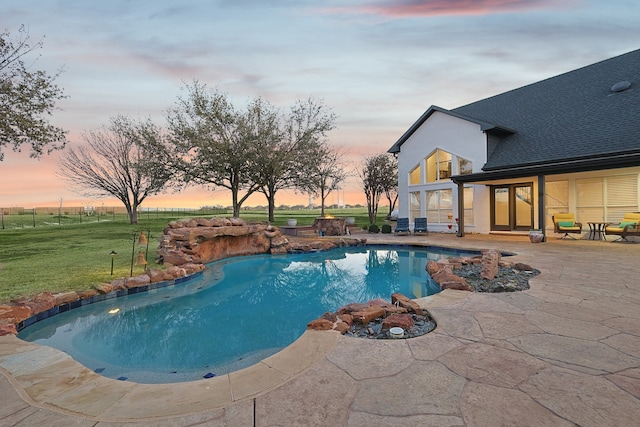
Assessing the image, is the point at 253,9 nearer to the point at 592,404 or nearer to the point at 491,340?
the point at 491,340

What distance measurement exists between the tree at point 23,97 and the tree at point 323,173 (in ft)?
40.7

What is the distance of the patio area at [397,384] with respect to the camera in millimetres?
1777

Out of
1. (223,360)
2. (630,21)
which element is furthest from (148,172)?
(630,21)

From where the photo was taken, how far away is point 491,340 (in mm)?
2766

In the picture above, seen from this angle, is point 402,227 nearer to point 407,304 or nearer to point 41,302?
point 407,304

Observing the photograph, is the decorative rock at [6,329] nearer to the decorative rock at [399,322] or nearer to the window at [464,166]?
the decorative rock at [399,322]

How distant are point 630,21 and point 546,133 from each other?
6.20m

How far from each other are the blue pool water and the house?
714 cm

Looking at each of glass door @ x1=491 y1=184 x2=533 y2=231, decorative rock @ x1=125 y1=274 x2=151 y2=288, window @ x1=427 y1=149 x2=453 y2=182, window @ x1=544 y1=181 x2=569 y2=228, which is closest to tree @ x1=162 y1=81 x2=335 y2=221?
window @ x1=427 y1=149 x2=453 y2=182

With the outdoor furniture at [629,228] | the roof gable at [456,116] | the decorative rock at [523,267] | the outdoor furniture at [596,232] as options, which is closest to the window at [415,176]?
the roof gable at [456,116]

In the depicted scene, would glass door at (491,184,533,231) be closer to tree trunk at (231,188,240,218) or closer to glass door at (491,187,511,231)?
glass door at (491,187,511,231)

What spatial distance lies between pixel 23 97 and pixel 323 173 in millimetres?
15482

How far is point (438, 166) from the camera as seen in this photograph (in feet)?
51.0

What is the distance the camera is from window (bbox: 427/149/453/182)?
15.2 m
